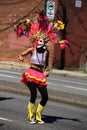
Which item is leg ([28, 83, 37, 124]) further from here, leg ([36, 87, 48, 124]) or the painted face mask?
the painted face mask

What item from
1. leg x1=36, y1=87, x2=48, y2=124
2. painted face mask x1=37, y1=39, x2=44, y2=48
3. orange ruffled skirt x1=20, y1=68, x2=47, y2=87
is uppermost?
painted face mask x1=37, y1=39, x2=44, y2=48

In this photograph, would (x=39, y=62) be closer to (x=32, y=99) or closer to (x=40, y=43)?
(x=40, y=43)

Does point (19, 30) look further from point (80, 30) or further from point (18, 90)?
point (80, 30)

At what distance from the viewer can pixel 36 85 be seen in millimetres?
9844

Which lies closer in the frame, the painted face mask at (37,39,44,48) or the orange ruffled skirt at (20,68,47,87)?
the orange ruffled skirt at (20,68,47,87)

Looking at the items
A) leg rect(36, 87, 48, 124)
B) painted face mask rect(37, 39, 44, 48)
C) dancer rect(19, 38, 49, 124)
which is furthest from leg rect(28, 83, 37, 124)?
painted face mask rect(37, 39, 44, 48)

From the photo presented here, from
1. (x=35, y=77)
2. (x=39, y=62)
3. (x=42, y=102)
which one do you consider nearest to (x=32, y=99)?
(x=42, y=102)

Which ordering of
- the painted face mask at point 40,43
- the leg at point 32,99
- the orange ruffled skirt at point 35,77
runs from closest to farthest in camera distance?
the orange ruffled skirt at point 35,77 → the leg at point 32,99 → the painted face mask at point 40,43

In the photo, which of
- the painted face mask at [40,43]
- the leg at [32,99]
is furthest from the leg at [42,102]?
the painted face mask at [40,43]

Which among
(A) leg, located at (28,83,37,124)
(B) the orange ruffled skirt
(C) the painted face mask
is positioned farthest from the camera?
(C) the painted face mask

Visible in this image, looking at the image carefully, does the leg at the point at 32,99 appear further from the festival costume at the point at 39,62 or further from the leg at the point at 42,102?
the leg at the point at 42,102

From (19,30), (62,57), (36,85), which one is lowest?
(62,57)

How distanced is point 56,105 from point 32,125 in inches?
121

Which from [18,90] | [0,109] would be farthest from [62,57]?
[0,109]
